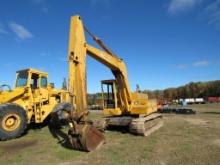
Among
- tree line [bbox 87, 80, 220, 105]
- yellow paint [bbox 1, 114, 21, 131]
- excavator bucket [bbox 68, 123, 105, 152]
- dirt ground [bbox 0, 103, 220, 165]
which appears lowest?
dirt ground [bbox 0, 103, 220, 165]

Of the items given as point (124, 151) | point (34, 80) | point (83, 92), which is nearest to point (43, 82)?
point (34, 80)

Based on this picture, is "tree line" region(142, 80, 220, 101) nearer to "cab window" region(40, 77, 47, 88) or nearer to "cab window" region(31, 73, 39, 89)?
"cab window" region(40, 77, 47, 88)

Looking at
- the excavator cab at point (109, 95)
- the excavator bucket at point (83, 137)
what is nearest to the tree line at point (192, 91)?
the excavator cab at point (109, 95)

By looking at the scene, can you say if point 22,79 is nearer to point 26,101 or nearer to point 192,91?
point 26,101

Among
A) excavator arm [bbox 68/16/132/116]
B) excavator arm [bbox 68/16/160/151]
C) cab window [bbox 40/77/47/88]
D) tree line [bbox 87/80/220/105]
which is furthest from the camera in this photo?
tree line [bbox 87/80/220/105]

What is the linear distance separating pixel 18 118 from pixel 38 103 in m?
1.59

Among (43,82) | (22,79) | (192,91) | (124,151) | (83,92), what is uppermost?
(192,91)

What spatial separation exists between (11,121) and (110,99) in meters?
5.00

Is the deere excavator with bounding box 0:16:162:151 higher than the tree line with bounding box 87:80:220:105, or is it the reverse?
the tree line with bounding box 87:80:220:105

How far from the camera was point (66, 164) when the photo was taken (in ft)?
21.5

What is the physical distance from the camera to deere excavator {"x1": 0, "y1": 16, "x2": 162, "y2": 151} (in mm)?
8164

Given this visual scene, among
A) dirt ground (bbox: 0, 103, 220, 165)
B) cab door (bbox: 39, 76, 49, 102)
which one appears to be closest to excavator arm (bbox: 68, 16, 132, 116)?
dirt ground (bbox: 0, 103, 220, 165)

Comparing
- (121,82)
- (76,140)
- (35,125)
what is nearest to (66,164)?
(76,140)

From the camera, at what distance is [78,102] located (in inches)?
329
